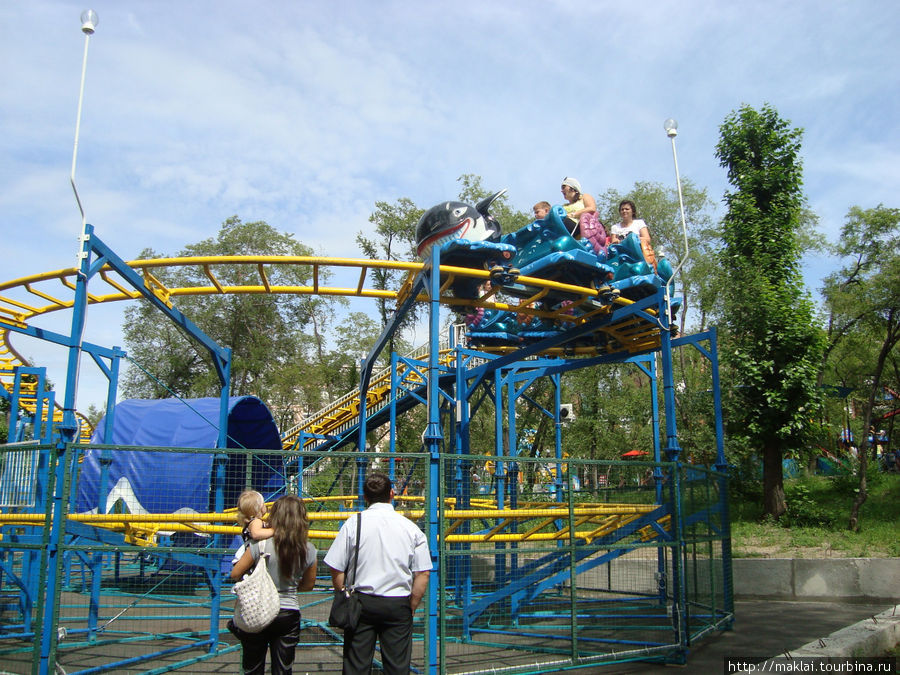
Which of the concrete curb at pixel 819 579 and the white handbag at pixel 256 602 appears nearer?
the white handbag at pixel 256 602

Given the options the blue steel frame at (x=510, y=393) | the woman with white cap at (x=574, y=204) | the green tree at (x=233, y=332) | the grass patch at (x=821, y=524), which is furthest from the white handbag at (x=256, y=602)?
the green tree at (x=233, y=332)

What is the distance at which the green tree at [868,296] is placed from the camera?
16.7 meters

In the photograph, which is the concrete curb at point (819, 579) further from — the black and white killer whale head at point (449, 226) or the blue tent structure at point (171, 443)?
the blue tent structure at point (171, 443)

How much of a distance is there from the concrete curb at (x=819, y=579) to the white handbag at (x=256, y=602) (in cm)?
994

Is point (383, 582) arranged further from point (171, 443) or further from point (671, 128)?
point (171, 443)

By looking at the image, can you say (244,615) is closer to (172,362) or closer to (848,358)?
(848,358)

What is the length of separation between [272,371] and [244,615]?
31.9 m

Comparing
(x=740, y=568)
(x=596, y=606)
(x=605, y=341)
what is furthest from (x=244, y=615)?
(x=740, y=568)

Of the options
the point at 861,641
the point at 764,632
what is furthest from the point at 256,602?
the point at 764,632

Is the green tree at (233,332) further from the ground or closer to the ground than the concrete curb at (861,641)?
further from the ground

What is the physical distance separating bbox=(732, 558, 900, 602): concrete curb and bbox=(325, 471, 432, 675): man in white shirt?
9.31 metres

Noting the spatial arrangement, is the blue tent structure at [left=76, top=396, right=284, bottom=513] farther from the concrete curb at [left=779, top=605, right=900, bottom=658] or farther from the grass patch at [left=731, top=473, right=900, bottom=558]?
the grass patch at [left=731, top=473, right=900, bottom=558]

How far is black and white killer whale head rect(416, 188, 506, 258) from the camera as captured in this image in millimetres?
8945

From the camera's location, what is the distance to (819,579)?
11367 millimetres
